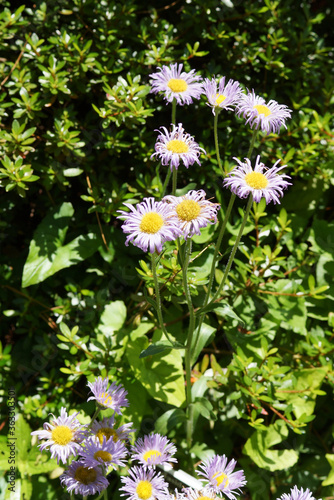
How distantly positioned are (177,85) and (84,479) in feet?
3.65

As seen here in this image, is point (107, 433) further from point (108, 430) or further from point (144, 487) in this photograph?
point (144, 487)

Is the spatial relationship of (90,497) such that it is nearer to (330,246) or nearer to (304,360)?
(304,360)

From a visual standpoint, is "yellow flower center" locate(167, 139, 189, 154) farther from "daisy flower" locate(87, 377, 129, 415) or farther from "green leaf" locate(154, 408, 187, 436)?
"green leaf" locate(154, 408, 187, 436)

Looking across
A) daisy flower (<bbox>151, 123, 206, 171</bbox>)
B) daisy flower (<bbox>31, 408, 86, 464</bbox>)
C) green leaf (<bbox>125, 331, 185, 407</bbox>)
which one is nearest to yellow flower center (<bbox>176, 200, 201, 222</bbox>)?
daisy flower (<bbox>151, 123, 206, 171</bbox>)

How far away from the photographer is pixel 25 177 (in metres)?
1.74

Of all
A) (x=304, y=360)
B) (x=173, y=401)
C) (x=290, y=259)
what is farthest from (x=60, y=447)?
(x=290, y=259)

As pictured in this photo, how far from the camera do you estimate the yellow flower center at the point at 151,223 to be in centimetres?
116

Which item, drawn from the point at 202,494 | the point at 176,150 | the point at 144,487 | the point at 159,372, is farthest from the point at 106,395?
the point at 176,150

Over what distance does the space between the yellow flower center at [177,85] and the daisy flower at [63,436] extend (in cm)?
97

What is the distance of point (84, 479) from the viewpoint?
4.05 feet

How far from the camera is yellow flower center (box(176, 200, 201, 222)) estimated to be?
1191 millimetres

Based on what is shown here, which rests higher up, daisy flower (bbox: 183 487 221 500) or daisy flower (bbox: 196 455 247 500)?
daisy flower (bbox: 196 455 247 500)

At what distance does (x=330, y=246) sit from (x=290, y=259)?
19 centimetres

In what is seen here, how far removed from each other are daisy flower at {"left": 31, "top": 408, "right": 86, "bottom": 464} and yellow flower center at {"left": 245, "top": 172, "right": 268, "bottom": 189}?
77 cm
